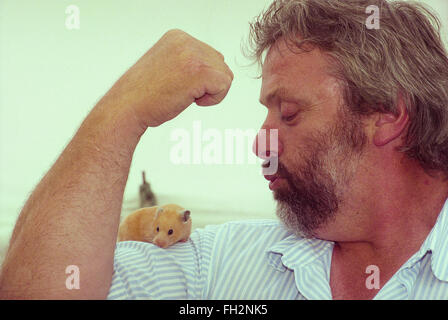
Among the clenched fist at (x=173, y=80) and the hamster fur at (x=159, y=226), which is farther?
the hamster fur at (x=159, y=226)

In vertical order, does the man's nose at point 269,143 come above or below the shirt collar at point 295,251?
above

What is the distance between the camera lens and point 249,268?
112cm

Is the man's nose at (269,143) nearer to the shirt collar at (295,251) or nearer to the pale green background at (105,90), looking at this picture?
the shirt collar at (295,251)

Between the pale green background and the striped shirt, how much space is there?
511 millimetres

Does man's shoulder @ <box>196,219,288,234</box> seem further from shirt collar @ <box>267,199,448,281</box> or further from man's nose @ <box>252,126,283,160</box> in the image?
man's nose @ <box>252,126,283,160</box>

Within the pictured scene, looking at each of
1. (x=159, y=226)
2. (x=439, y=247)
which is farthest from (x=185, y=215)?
(x=439, y=247)

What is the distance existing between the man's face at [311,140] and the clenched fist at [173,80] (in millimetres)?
206

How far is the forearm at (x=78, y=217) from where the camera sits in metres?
0.84

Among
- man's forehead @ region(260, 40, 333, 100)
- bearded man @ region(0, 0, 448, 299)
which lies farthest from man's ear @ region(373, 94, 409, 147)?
man's forehead @ region(260, 40, 333, 100)

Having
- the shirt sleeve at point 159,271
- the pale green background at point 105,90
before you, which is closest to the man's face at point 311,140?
the shirt sleeve at point 159,271

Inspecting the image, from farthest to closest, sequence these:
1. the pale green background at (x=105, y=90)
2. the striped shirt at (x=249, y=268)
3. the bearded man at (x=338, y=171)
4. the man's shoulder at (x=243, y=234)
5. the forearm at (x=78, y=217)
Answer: the pale green background at (x=105, y=90), the man's shoulder at (x=243, y=234), the bearded man at (x=338, y=171), the striped shirt at (x=249, y=268), the forearm at (x=78, y=217)

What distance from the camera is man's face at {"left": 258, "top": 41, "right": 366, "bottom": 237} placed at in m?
1.08

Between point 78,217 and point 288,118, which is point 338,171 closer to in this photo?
point 288,118
